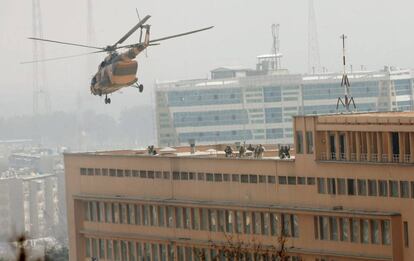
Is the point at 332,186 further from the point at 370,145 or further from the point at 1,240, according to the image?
the point at 1,240

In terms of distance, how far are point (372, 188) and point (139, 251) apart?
57.2 feet

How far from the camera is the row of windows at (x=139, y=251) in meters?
87.1

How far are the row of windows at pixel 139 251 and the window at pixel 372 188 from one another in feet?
32.5

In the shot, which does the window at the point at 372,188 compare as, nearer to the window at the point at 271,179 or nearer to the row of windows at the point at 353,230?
the row of windows at the point at 353,230

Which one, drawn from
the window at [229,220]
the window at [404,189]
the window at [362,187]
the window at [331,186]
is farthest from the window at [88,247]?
the window at [404,189]

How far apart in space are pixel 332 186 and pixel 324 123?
7.58ft

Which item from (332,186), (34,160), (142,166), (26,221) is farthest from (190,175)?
(34,160)

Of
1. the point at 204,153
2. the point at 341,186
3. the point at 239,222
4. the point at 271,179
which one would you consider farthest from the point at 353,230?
the point at 204,153

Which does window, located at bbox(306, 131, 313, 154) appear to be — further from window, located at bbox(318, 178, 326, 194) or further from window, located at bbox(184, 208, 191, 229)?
window, located at bbox(184, 208, 191, 229)

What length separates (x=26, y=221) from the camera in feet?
523

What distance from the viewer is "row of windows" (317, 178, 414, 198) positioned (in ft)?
244

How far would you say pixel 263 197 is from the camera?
82.9 metres

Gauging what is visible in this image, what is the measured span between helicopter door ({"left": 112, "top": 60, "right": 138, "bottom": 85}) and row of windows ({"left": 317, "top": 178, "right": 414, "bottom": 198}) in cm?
795

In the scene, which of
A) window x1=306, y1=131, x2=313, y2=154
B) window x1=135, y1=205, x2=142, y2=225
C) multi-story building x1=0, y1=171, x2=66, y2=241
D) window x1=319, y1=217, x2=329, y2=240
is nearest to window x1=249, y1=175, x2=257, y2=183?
window x1=306, y1=131, x2=313, y2=154
